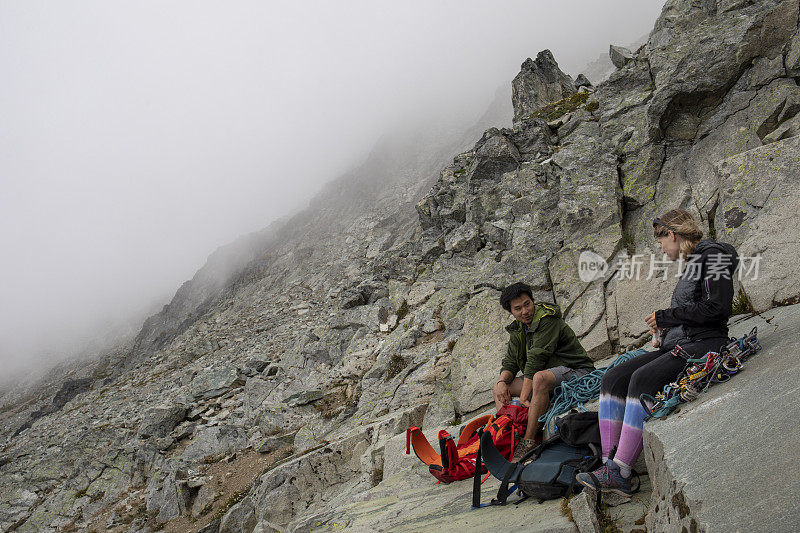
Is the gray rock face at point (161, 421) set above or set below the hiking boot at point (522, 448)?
above

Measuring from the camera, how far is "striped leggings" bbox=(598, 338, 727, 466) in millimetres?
4539


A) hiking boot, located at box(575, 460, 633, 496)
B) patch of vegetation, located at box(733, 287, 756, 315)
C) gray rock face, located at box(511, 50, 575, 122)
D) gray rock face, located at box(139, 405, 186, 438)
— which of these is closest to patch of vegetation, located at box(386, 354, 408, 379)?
patch of vegetation, located at box(733, 287, 756, 315)

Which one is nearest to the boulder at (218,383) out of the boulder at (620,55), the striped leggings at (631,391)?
A: the striped leggings at (631,391)

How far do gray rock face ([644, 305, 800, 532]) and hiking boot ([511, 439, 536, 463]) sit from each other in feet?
8.18

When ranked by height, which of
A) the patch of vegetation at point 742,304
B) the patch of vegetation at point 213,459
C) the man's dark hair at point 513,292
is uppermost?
the man's dark hair at point 513,292

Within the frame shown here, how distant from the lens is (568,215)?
13430mm

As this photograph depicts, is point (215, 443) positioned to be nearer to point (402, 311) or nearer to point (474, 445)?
point (402, 311)

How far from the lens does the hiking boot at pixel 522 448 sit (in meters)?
6.49

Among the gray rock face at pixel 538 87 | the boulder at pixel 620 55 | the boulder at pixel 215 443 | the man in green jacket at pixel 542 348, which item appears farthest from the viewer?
the gray rock face at pixel 538 87

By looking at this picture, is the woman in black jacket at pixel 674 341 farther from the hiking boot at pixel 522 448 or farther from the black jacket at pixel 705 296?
the hiking boot at pixel 522 448

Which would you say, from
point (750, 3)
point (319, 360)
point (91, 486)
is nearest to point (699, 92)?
point (750, 3)

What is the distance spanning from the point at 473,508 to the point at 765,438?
10.9 ft

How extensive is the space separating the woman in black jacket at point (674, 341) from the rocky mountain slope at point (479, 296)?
0.48 m

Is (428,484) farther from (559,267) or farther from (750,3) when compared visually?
(750,3)
